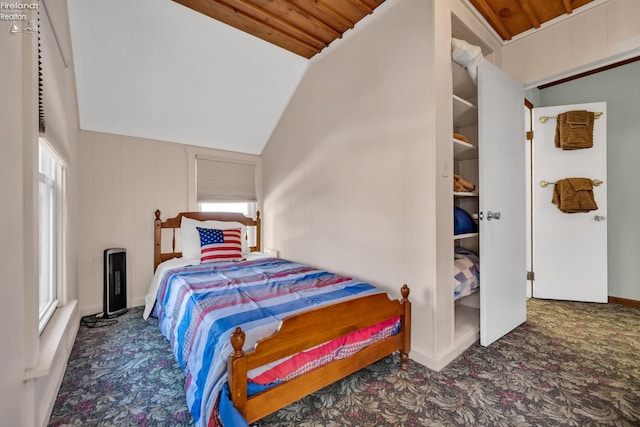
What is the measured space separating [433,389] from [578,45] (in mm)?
2783

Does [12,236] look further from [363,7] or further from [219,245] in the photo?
[363,7]

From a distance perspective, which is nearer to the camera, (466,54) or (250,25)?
(466,54)

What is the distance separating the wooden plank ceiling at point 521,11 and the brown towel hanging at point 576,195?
71.5 inches

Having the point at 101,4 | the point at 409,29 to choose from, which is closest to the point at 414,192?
the point at 409,29

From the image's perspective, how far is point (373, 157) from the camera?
231 centimetres

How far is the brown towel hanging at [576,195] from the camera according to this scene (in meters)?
3.05

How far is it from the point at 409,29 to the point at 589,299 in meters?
3.55

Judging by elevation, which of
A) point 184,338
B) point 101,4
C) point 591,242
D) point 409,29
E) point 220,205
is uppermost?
point 101,4

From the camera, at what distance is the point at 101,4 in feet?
6.76

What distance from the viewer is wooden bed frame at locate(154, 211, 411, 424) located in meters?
1.16

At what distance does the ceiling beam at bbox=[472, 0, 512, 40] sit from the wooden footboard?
2.31 meters

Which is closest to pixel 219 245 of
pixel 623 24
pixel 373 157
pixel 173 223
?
pixel 173 223

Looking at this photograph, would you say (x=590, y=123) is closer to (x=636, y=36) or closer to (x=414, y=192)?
(x=636, y=36)

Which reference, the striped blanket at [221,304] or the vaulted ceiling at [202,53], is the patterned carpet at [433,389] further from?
the vaulted ceiling at [202,53]
